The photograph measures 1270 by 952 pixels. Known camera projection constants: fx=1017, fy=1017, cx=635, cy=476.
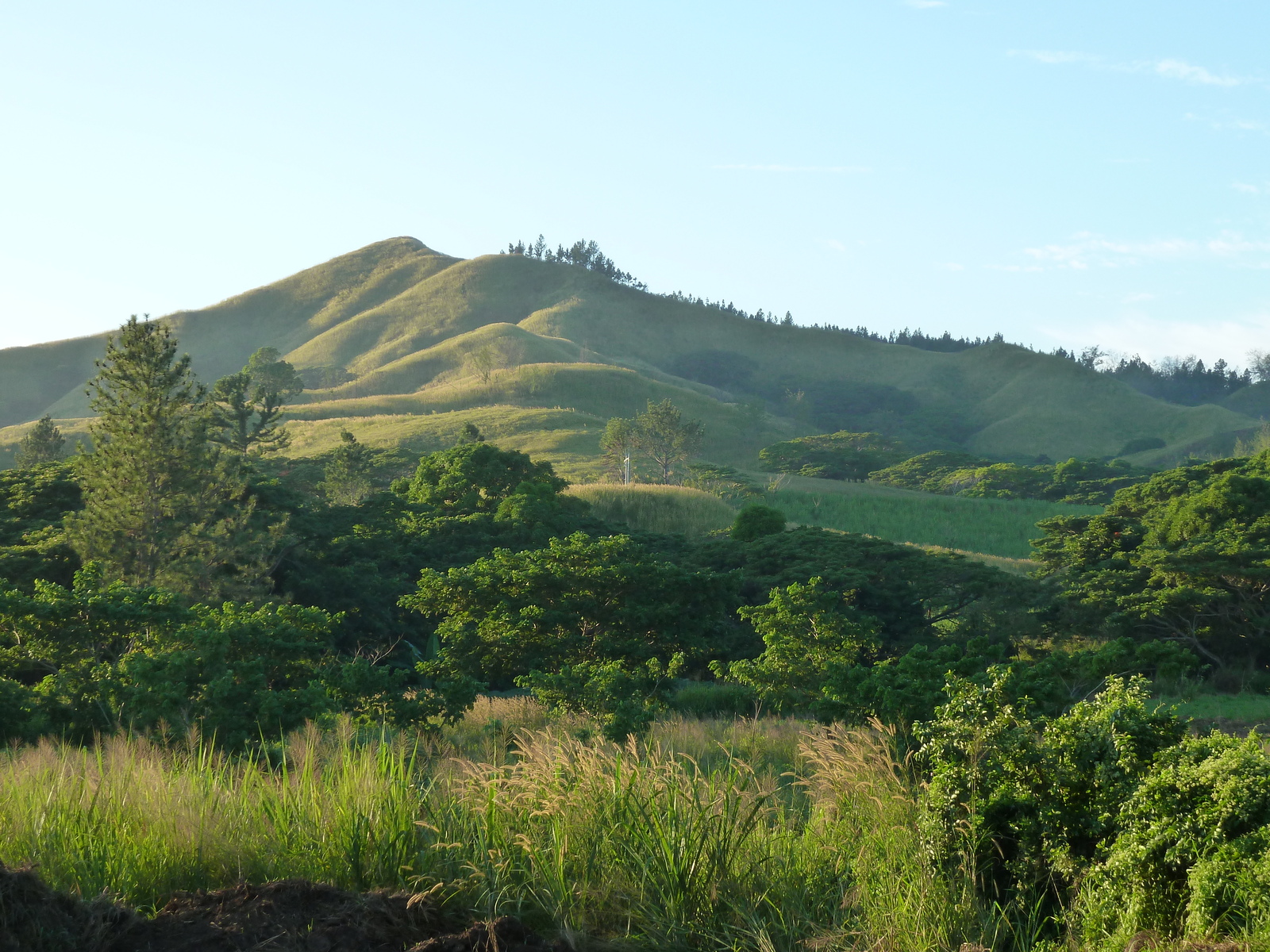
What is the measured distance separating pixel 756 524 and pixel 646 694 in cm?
1573

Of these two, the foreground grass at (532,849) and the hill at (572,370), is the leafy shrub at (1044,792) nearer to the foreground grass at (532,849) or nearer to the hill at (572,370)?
the foreground grass at (532,849)

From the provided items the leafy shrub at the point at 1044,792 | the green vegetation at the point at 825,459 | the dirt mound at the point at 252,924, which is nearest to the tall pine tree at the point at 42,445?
the green vegetation at the point at 825,459

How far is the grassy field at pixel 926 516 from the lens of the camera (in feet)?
134

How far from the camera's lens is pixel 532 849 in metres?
4.30

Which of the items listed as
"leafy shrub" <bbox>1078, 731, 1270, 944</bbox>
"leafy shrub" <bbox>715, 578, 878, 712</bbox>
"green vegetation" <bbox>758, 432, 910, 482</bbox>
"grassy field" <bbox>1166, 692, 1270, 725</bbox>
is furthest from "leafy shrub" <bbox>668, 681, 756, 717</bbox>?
"green vegetation" <bbox>758, 432, 910, 482</bbox>

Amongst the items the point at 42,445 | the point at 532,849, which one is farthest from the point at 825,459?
the point at 532,849

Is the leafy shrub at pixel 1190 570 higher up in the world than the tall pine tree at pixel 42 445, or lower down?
lower down

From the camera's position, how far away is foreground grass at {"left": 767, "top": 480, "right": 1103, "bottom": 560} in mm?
40938

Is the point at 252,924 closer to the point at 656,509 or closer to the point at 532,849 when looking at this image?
the point at 532,849

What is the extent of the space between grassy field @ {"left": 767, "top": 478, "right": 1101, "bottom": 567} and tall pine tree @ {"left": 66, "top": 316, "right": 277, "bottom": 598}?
25162 mm

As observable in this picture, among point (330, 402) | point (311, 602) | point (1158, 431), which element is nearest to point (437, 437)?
point (330, 402)

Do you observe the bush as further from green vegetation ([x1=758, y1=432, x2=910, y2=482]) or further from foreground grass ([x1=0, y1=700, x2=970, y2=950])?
green vegetation ([x1=758, y1=432, x2=910, y2=482])

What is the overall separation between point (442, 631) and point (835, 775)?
1188cm

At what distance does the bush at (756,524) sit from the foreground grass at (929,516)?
35.8ft
